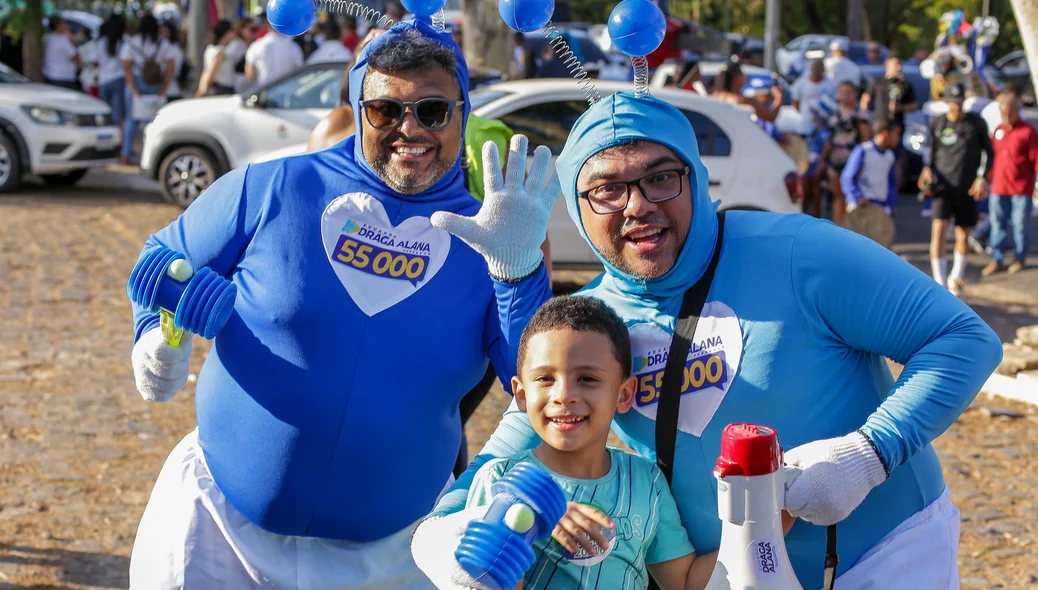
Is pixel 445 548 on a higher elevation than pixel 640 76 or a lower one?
lower

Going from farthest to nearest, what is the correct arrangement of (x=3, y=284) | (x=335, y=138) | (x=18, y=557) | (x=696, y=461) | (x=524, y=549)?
(x=3, y=284), (x=335, y=138), (x=18, y=557), (x=696, y=461), (x=524, y=549)

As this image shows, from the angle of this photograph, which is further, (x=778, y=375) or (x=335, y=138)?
(x=335, y=138)

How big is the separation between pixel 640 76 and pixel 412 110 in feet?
2.11

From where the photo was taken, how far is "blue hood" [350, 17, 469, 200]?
319 cm

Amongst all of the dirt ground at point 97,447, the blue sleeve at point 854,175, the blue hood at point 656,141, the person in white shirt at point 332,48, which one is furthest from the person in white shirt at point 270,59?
the blue hood at point 656,141

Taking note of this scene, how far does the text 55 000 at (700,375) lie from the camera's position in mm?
2512

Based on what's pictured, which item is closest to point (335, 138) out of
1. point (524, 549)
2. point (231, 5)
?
point (524, 549)

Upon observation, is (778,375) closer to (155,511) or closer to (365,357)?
(365,357)

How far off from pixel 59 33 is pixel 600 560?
55.7 ft

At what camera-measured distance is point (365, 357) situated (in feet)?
9.90

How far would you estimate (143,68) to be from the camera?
16.5m

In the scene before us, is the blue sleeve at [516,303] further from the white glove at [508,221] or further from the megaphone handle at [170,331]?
the megaphone handle at [170,331]

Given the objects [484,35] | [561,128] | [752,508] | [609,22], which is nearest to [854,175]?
[561,128]

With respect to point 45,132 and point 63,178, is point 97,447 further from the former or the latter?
point 63,178
